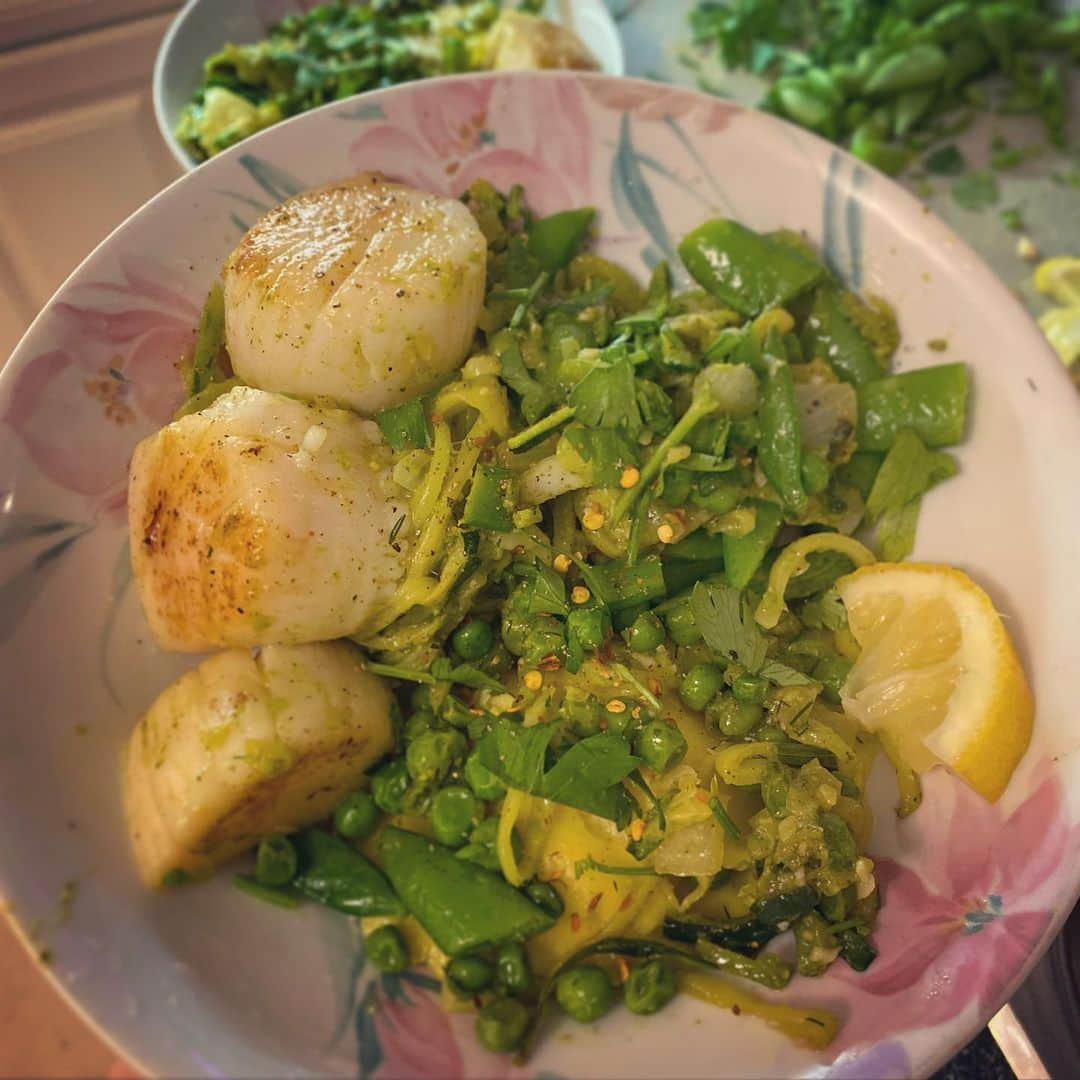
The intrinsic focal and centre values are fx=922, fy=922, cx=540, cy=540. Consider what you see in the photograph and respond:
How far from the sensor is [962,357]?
1989mm

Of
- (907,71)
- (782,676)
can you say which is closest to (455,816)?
(782,676)

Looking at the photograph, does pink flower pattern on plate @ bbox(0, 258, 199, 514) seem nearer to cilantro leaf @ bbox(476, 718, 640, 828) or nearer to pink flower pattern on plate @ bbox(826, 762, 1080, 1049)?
cilantro leaf @ bbox(476, 718, 640, 828)

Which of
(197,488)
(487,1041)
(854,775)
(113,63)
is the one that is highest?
(113,63)

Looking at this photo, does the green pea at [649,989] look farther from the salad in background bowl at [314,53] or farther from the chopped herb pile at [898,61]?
the chopped herb pile at [898,61]

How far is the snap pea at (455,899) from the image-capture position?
5.08ft

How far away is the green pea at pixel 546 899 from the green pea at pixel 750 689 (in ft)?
1.64

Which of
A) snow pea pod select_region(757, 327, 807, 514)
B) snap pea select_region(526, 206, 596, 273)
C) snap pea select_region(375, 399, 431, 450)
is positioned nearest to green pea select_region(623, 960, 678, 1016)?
snow pea pod select_region(757, 327, 807, 514)

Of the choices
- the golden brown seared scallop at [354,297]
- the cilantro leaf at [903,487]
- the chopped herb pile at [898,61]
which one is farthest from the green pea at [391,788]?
the chopped herb pile at [898,61]

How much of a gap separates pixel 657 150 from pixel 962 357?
0.84 metres

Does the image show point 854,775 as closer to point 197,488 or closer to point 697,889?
A: point 697,889

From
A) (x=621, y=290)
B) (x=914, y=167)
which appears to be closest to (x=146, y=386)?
(x=621, y=290)

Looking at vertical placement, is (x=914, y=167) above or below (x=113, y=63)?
below

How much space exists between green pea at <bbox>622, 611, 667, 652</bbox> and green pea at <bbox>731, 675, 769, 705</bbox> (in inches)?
6.6

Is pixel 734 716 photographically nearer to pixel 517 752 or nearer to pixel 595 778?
pixel 595 778
